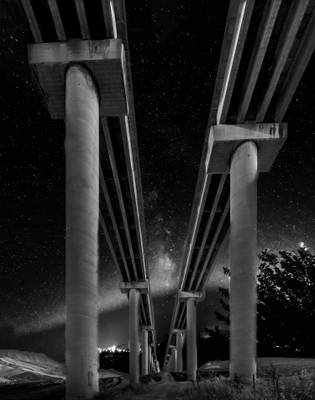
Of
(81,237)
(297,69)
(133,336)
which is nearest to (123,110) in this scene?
(81,237)

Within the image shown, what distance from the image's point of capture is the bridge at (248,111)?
14.7 m

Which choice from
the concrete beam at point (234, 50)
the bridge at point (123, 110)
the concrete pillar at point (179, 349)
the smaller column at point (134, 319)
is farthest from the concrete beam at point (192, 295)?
the concrete beam at point (234, 50)

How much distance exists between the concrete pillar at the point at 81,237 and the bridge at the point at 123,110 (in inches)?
1.2

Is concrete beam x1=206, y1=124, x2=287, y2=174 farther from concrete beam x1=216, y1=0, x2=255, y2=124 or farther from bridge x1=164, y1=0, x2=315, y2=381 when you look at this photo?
concrete beam x1=216, y1=0, x2=255, y2=124

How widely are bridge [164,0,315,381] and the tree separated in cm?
2902

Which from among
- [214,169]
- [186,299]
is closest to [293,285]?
[186,299]

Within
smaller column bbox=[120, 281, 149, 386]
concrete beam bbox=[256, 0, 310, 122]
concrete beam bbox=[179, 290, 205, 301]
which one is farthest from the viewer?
concrete beam bbox=[179, 290, 205, 301]

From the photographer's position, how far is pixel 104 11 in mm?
13484

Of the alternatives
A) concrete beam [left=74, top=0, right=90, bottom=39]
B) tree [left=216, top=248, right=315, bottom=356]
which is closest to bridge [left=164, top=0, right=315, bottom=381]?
concrete beam [left=74, top=0, right=90, bottom=39]

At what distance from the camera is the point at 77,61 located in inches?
569

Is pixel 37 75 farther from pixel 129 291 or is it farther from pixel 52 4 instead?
pixel 129 291

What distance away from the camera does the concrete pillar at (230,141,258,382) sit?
56.9 feet

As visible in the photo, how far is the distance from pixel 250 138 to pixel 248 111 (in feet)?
3.97

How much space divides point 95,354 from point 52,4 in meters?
10.5
